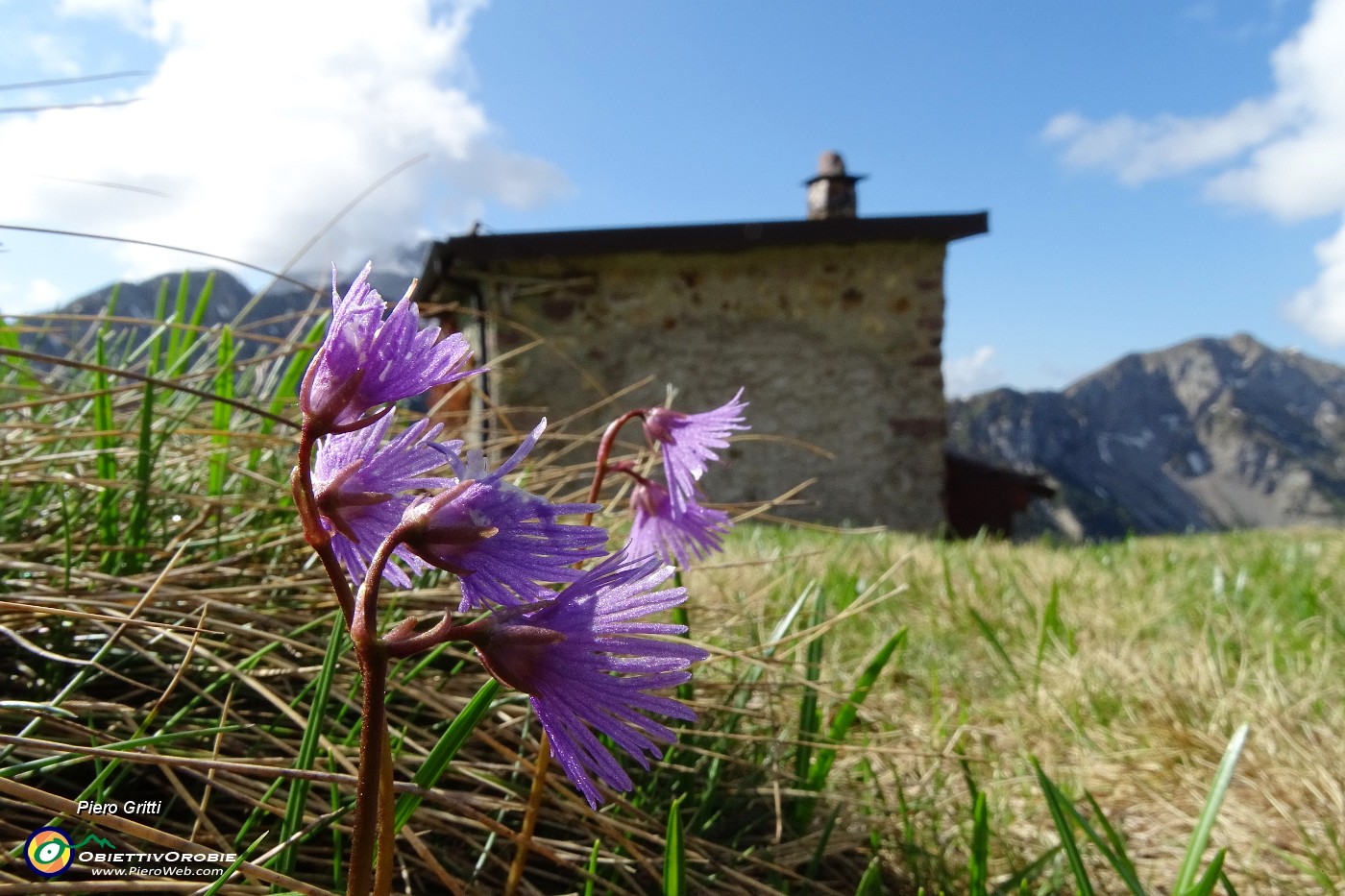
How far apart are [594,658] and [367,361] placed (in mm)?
200

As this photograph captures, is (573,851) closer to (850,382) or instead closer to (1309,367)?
(850,382)

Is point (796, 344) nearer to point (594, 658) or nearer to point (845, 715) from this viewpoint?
point (845, 715)

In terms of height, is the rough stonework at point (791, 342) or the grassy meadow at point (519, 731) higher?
the rough stonework at point (791, 342)

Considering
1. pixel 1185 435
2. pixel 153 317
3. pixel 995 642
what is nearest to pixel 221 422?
pixel 153 317

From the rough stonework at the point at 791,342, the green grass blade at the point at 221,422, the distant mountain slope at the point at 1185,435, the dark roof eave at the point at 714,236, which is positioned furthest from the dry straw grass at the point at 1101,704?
the distant mountain slope at the point at 1185,435

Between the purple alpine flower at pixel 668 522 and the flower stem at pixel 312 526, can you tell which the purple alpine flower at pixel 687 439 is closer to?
the purple alpine flower at pixel 668 522

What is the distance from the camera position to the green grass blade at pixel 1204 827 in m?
0.99

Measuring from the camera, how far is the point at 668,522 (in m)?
0.95

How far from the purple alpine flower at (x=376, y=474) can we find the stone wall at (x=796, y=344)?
23.0 ft

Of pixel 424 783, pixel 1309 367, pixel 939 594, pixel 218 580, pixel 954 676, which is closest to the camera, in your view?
pixel 424 783

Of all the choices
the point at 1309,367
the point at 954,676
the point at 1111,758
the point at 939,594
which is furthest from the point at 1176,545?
the point at 1309,367

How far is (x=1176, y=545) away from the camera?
423cm

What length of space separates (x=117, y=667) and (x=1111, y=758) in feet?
5.02

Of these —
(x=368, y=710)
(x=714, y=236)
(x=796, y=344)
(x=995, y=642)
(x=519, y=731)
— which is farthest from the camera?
(x=796, y=344)
